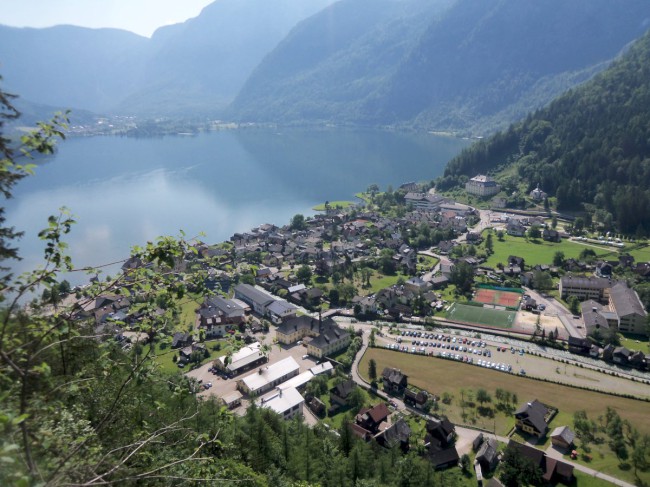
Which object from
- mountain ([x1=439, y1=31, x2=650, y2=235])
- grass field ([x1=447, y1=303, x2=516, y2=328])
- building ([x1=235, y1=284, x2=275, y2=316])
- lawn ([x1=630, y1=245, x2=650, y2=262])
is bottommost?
building ([x1=235, y1=284, x2=275, y2=316])

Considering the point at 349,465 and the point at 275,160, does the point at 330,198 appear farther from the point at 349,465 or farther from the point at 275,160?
the point at 349,465

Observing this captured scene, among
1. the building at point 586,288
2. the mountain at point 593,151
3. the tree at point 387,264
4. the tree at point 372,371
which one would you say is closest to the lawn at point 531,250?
the building at point 586,288

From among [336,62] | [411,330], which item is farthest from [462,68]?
[411,330]

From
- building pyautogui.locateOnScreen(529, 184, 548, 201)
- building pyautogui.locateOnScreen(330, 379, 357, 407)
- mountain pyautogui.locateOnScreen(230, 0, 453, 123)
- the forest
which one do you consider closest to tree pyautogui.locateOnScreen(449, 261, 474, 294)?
building pyautogui.locateOnScreen(330, 379, 357, 407)

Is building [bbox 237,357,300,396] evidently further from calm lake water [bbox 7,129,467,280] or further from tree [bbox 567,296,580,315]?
calm lake water [bbox 7,129,467,280]

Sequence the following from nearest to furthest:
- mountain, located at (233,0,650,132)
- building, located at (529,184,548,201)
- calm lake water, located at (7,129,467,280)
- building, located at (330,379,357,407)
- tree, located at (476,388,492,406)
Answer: tree, located at (476,388,492,406)
building, located at (330,379,357,407)
calm lake water, located at (7,129,467,280)
building, located at (529,184,548,201)
mountain, located at (233,0,650,132)

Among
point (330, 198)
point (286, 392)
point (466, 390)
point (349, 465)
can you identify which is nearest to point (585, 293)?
point (466, 390)

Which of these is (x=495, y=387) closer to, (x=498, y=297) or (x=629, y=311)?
(x=629, y=311)
